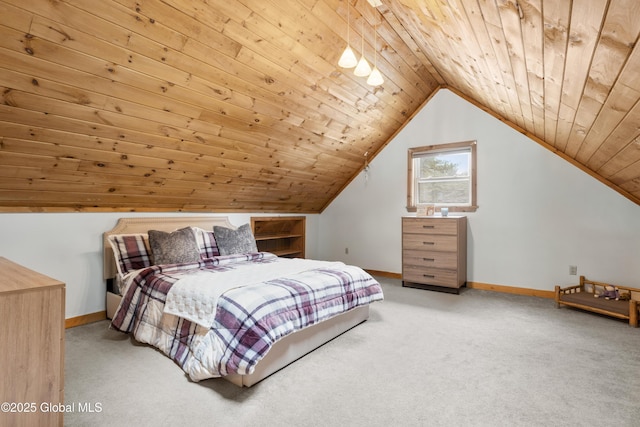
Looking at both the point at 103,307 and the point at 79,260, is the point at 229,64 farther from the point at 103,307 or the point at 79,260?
the point at 103,307

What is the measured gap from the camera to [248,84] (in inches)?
111

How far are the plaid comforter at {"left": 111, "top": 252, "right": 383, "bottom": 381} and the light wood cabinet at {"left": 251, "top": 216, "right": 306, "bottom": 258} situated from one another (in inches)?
79.3

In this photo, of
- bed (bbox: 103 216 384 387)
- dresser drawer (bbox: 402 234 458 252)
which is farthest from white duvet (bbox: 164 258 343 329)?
dresser drawer (bbox: 402 234 458 252)

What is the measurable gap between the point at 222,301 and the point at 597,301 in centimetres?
354

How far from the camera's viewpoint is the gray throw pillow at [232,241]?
371 cm

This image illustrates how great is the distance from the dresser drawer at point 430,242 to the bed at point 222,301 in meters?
1.54

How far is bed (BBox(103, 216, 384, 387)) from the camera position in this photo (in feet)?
6.56

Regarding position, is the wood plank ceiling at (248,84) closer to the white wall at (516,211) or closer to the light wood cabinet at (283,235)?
the white wall at (516,211)

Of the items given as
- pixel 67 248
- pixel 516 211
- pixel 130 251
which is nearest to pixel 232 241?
pixel 130 251

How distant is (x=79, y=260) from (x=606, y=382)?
4.07 metres

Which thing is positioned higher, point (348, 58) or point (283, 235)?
point (348, 58)

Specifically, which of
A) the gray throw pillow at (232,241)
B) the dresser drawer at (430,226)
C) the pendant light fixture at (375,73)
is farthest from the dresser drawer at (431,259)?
the pendant light fixture at (375,73)

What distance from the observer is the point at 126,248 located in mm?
3162

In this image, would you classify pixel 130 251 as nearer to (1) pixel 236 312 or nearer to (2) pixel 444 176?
(1) pixel 236 312
